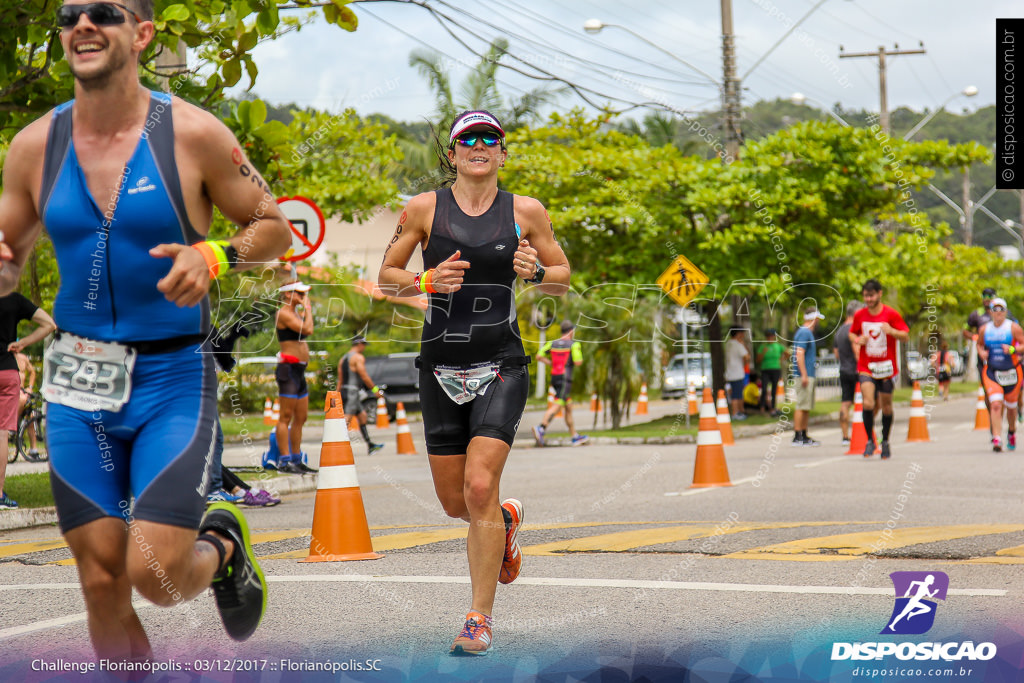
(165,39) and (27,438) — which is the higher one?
(165,39)

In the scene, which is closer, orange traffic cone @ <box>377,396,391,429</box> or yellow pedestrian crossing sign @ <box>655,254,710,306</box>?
yellow pedestrian crossing sign @ <box>655,254,710,306</box>

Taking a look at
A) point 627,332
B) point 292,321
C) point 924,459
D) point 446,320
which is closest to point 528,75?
point 292,321

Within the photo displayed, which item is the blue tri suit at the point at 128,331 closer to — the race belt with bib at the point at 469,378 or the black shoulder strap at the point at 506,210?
the race belt with bib at the point at 469,378

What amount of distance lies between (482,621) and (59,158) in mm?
2285

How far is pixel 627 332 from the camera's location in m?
23.4

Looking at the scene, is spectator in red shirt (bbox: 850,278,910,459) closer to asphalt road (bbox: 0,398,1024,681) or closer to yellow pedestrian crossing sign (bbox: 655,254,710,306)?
asphalt road (bbox: 0,398,1024,681)

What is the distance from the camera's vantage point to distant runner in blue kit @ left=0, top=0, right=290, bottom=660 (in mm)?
3199

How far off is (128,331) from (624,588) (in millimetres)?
3310

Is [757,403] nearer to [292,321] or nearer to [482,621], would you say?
[292,321]

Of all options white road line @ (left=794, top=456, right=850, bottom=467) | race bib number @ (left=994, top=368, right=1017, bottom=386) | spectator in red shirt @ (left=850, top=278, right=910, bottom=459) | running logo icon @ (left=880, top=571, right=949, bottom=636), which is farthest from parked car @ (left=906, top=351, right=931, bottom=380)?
running logo icon @ (left=880, top=571, right=949, bottom=636)

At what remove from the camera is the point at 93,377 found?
3.23 m

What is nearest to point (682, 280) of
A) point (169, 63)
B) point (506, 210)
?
point (169, 63)

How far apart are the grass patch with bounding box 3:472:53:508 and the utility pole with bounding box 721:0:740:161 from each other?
13.4 m

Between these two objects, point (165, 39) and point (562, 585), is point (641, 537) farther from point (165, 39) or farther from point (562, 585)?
point (165, 39)
